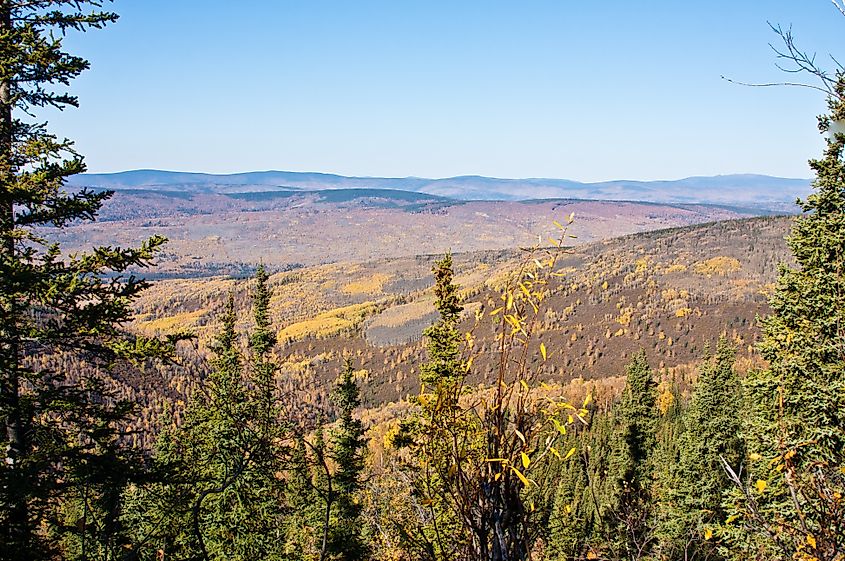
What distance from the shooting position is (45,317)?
291 inches

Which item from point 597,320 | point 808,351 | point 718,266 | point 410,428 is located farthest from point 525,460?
point 718,266

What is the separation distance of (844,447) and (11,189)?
11437 millimetres

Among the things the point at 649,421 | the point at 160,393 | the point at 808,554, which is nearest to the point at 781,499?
the point at 808,554

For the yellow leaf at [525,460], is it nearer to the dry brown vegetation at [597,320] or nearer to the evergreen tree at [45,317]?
the evergreen tree at [45,317]

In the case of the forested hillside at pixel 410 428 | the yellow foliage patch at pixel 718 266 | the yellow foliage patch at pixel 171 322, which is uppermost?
the forested hillside at pixel 410 428

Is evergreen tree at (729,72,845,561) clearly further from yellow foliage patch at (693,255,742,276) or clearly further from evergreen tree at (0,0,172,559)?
yellow foliage patch at (693,255,742,276)

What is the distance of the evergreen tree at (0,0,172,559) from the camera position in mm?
6215

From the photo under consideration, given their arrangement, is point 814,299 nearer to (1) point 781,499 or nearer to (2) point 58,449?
(1) point 781,499

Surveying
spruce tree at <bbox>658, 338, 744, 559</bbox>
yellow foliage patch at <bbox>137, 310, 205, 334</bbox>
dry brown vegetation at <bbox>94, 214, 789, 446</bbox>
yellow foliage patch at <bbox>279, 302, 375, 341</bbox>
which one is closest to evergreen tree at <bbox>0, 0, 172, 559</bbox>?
spruce tree at <bbox>658, 338, 744, 559</bbox>

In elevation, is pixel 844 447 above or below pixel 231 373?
above

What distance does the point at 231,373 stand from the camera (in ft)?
50.2

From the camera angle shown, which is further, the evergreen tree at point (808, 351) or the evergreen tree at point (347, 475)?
the evergreen tree at point (347, 475)

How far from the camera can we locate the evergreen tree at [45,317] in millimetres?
6215

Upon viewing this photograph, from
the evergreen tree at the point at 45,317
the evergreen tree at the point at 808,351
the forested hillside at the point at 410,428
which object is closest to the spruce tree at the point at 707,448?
the forested hillside at the point at 410,428
